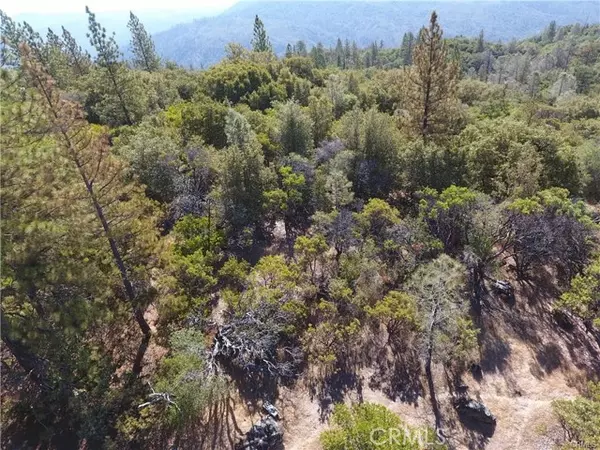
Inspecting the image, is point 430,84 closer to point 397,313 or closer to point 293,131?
point 293,131

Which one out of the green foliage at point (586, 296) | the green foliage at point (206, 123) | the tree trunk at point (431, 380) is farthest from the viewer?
the green foliage at point (206, 123)

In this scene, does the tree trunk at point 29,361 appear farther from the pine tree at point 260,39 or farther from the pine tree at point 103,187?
the pine tree at point 260,39

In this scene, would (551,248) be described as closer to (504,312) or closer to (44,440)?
(504,312)

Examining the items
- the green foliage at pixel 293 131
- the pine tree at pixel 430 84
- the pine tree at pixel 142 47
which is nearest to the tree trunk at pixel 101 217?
the green foliage at pixel 293 131

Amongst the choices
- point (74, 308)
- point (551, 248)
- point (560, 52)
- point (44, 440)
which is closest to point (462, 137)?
point (551, 248)

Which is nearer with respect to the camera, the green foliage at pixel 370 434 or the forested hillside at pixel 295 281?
the green foliage at pixel 370 434

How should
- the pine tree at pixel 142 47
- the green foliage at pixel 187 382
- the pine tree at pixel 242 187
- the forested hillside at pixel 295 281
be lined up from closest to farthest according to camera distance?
the forested hillside at pixel 295 281, the green foliage at pixel 187 382, the pine tree at pixel 242 187, the pine tree at pixel 142 47
